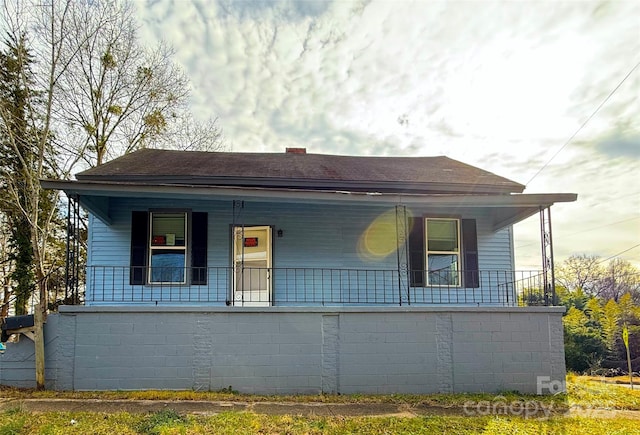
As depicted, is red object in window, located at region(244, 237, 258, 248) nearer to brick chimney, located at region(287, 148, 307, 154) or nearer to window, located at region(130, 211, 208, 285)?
window, located at region(130, 211, 208, 285)

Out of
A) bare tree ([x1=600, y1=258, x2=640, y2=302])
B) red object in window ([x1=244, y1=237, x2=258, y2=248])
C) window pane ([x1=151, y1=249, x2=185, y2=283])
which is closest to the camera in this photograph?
window pane ([x1=151, y1=249, x2=185, y2=283])

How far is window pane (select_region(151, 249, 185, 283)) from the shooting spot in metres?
8.05

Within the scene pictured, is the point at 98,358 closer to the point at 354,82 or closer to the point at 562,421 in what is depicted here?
the point at 562,421

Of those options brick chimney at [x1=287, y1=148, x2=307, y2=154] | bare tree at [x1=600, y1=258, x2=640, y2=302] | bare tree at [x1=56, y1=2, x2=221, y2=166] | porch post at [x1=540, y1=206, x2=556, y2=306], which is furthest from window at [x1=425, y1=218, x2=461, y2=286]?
bare tree at [x1=600, y1=258, x2=640, y2=302]

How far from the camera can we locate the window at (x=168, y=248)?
8055 mm

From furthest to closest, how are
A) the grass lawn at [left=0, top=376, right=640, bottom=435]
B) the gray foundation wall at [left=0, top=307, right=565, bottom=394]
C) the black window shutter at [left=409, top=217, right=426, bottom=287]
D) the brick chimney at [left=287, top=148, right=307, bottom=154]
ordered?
the brick chimney at [left=287, top=148, right=307, bottom=154], the black window shutter at [left=409, top=217, right=426, bottom=287], the gray foundation wall at [left=0, top=307, right=565, bottom=394], the grass lawn at [left=0, top=376, right=640, bottom=435]

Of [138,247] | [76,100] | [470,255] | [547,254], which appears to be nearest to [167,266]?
[138,247]

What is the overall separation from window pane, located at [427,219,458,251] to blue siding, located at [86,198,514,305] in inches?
10.7

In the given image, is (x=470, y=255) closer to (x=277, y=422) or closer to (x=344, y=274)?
(x=344, y=274)

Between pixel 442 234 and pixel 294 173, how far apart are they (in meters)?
3.44

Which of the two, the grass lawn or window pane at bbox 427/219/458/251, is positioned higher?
window pane at bbox 427/219/458/251

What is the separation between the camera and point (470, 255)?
348 inches

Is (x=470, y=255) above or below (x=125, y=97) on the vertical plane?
below

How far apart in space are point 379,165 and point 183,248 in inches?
204
